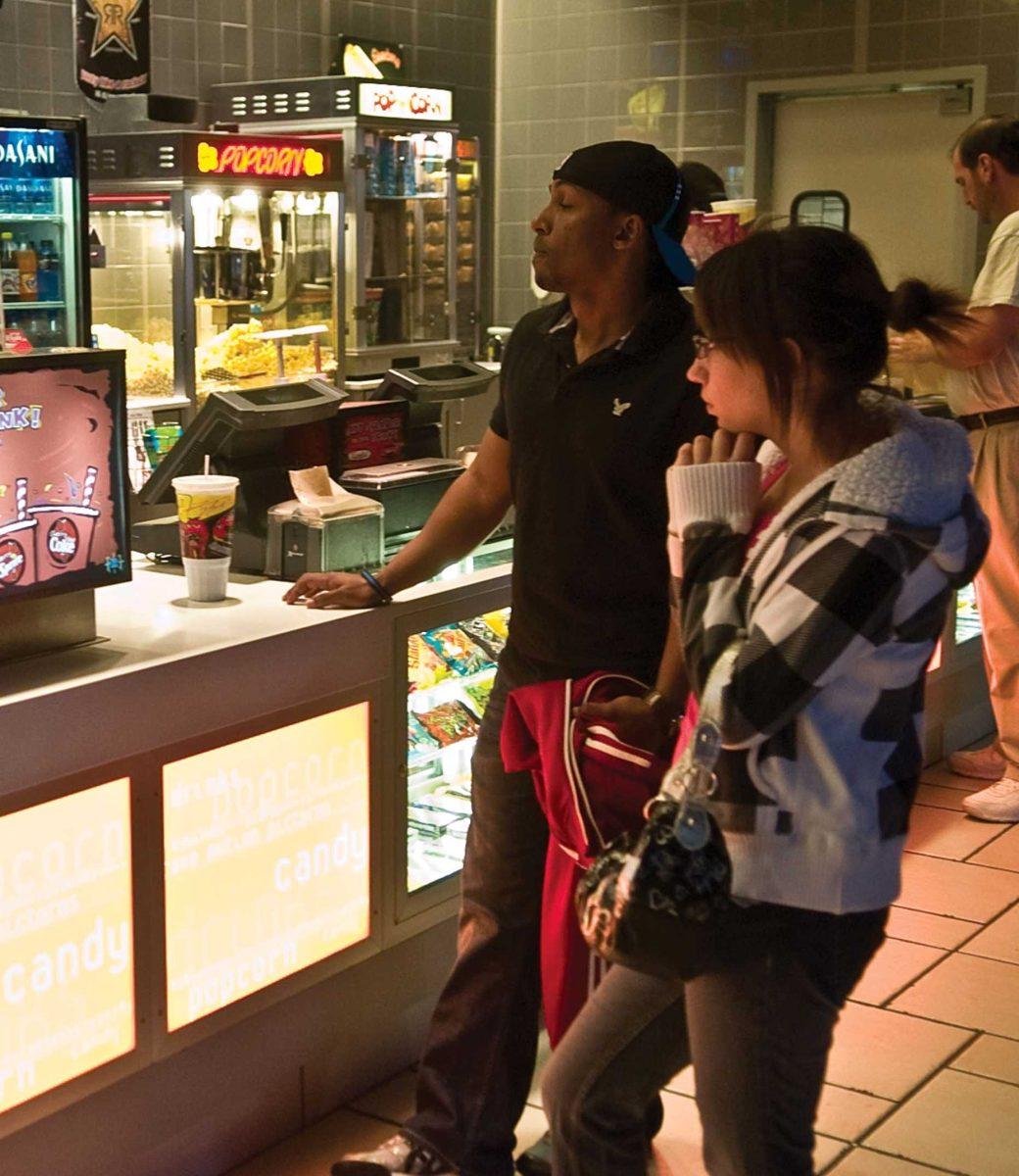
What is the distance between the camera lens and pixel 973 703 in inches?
224

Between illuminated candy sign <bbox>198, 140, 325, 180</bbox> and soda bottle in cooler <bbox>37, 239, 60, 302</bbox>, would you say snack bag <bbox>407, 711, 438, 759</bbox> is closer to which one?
soda bottle in cooler <bbox>37, 239, 60, 302</bbox>

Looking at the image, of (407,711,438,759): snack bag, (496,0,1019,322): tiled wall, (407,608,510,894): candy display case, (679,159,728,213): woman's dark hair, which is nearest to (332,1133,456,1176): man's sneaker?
(407,608,510,894): candy display case

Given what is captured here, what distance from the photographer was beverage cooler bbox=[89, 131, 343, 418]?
22.6 ft

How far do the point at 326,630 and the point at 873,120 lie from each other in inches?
254

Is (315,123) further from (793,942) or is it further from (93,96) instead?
(793,942)

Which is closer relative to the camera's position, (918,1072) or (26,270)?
(918,1072)

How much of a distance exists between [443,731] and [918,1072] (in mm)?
1201

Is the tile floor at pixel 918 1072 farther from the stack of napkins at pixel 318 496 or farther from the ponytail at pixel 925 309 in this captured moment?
the ponytail at pixel 925 309

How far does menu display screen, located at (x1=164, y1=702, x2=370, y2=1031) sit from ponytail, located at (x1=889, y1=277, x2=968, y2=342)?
54.1 inches

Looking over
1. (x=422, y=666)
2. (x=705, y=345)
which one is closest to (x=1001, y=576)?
(x=422, y=666)

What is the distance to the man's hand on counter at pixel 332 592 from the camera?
298 cm

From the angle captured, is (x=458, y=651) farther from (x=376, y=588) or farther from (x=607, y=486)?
(x=607, y=486)

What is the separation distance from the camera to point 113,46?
24.2 ft

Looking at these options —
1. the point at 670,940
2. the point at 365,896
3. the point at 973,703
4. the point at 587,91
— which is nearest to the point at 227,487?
the point at 365,896
